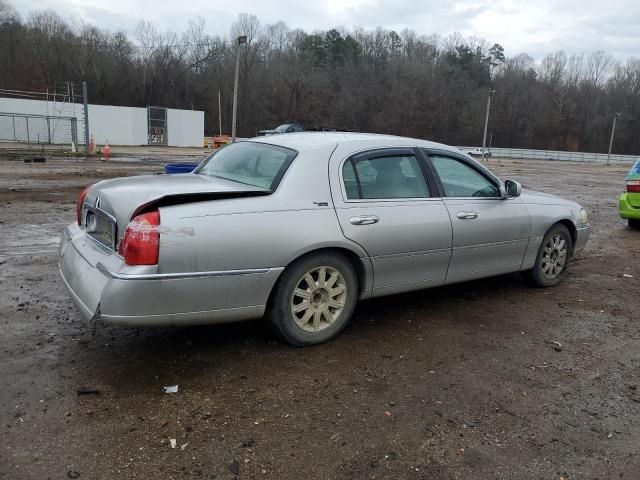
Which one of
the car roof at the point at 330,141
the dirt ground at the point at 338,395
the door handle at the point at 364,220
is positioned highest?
the car roof at the point at 330,141

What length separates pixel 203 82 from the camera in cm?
8562

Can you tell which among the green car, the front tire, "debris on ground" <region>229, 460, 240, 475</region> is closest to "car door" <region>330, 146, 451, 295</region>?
the front tire

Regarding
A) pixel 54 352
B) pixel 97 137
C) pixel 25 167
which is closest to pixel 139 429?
pixel 54 352

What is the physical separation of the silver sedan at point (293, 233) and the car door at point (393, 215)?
0.01 m

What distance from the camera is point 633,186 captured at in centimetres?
991

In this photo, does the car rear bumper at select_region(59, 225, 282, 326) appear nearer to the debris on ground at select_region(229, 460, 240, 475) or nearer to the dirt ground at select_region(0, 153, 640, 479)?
the dirt ground at select_region(0, 153, 640, 479)

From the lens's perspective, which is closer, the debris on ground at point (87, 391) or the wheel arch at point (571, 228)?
the debris on ground at point (87, 391)

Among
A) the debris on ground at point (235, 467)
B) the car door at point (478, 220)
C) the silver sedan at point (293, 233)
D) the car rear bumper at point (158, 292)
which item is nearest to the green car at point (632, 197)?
the silver sedan at point (293, 233)

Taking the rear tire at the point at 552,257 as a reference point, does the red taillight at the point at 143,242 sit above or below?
above

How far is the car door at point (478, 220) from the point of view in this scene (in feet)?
15.6

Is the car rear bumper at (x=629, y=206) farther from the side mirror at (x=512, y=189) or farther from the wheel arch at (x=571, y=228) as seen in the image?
the side mirror at (x=512, y=189)

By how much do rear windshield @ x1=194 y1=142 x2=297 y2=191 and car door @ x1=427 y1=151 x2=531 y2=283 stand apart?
1428 millimetres

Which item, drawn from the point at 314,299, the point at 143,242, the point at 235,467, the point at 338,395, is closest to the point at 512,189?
the point at 314,299

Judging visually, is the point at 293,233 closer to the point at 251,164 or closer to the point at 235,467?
the point at 251,164
